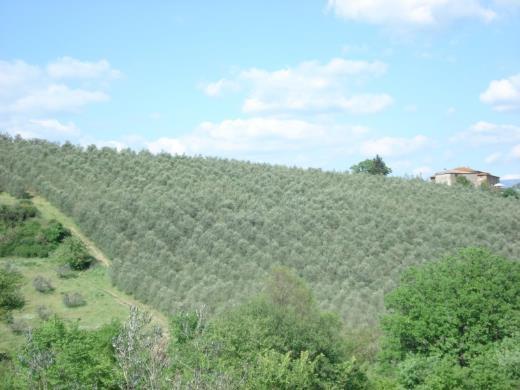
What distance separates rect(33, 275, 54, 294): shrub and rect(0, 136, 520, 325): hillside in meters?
3.87

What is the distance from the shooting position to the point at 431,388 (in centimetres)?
2117

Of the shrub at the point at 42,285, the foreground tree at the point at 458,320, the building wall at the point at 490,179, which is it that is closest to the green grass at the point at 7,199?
the shrub at the point at 42,285

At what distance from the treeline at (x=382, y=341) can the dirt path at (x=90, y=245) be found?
24.6ft

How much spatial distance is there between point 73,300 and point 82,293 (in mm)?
1357

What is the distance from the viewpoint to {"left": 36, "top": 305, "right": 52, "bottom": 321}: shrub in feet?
99.5

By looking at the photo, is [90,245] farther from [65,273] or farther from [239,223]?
[239,223]

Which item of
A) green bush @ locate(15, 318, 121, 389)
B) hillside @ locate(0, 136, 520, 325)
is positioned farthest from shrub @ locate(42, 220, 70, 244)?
green bush @ locate(15, 318, 121, 389)

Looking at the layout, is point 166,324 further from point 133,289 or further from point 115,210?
point 115,210

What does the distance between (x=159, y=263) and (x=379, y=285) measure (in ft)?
46.9

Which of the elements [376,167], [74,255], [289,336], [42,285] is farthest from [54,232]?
[376,167]

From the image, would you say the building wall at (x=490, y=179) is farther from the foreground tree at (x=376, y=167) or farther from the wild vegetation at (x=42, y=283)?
the wild vegetation at (x=42, y=283)

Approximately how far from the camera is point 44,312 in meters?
30.8

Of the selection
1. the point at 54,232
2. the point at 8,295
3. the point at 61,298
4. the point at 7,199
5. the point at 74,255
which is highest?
the point at 7,199

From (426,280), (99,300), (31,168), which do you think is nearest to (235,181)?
(31,168)
